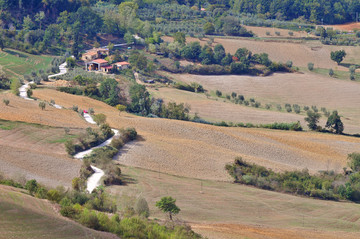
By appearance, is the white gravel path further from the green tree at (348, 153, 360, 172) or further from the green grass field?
the green tree at (348, 153, 360, 172)

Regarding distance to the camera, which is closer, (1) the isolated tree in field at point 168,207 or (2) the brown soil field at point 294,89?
(1) the isolated tree in field at point 168,207

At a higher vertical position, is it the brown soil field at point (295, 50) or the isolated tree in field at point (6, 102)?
the brown soil field at point (295, 50)

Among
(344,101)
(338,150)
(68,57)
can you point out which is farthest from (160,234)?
(68,57)

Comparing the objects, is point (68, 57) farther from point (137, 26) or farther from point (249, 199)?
point (249, 199)

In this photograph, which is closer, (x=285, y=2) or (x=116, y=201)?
(x=116, y=201)

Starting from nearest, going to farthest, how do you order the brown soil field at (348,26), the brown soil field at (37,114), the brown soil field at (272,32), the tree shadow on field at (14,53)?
the brown soil field at (37,114)
the tree shadow on field at (14,53)
the brown soil field at (272,32)
the brown soil field at (348,26)

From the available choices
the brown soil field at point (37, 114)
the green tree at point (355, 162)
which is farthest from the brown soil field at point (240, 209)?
the brown soil field at point (37, 114)

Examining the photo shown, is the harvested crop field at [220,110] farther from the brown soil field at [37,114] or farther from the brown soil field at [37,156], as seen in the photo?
the brown soil field at [37,156]
